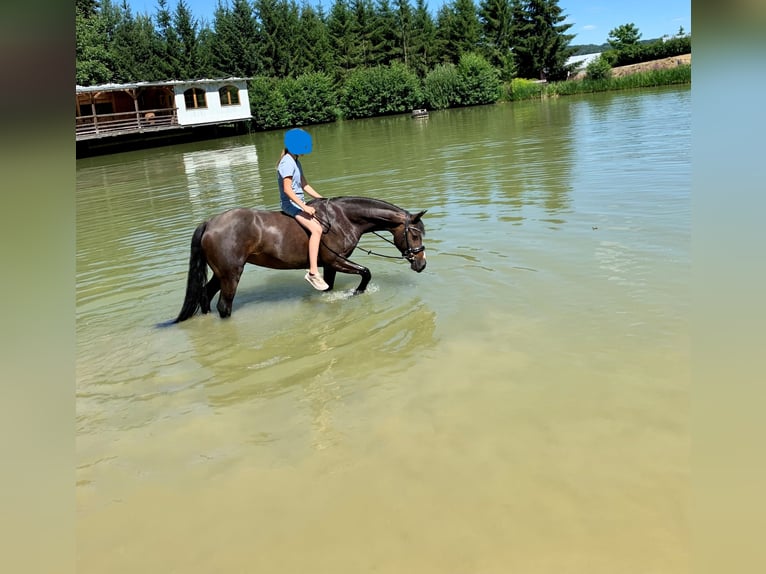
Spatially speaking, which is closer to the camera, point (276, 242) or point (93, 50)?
point (276, 242)

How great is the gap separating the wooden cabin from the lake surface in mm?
36249

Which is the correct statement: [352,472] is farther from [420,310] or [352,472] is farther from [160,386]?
[420,310]

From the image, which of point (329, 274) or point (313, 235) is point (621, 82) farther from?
point (313, 235)

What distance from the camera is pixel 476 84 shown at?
6419 centimetres

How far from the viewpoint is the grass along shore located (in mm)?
53656

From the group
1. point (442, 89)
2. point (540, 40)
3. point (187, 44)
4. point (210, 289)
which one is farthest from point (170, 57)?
point (210, 289)

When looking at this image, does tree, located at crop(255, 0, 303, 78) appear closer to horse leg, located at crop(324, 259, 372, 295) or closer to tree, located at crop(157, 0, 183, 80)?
tree, located at crop(157, 0, 183, 80)

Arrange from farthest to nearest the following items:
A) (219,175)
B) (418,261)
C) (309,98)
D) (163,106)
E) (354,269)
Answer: (309,98) → (163,106) → (219,175) → (354,269) → (418,261)

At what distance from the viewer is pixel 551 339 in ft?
20.3

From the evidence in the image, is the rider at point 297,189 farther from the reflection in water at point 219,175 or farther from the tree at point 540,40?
the tree at point 540,40

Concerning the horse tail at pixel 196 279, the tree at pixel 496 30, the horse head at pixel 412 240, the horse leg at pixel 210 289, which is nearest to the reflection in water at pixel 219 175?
the horse leg at pixel 210 289

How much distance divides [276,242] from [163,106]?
50022 millimetres

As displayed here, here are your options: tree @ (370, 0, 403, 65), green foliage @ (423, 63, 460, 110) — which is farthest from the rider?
tree @ (370, 0, 403, 65)

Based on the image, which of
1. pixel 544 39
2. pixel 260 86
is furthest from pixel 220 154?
pixel 544 39
